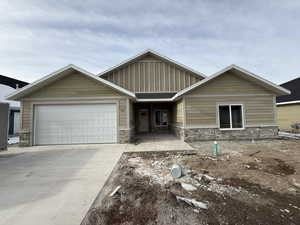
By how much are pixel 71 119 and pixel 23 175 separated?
4.96 m

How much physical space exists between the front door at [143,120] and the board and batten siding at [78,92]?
544 cm

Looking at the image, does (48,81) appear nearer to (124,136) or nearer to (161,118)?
(124,136)

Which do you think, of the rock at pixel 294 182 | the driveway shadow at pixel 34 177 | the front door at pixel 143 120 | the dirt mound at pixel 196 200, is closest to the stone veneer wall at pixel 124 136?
the driveway shadow at pixel 34 177

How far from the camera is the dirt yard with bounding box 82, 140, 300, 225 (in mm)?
2307

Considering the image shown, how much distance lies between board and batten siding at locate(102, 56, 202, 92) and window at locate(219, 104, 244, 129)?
3768 millimetres

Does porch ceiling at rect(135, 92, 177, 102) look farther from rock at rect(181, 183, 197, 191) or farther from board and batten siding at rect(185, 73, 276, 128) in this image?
rock at rect(181, 183, 197, 191)

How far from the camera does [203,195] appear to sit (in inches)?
116

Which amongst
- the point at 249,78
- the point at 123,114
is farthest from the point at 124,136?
the point at 249,78

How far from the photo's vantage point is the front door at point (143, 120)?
1447 cm

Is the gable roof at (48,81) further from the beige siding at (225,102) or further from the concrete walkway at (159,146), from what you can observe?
the beige siding at (225,102)

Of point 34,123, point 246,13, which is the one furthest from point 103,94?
point 246,13

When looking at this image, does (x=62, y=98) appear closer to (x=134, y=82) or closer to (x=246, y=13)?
(x=134, y=82)

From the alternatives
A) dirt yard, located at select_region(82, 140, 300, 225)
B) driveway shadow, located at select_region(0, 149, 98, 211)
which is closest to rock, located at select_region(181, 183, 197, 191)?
dirt yard, located at select_region(82, 140, 300, 225)

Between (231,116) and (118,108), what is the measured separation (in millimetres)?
7196
